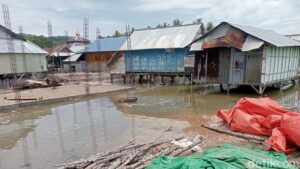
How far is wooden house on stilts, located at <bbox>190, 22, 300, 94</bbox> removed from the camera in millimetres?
13844

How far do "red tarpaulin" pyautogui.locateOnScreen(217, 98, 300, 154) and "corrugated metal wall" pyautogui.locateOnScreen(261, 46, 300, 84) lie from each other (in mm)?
7278

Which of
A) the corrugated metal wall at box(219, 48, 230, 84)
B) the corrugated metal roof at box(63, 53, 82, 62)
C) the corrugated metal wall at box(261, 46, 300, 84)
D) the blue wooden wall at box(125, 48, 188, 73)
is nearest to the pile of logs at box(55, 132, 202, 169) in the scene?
the corrugated metal wall at box(261, 46, 300, 84)

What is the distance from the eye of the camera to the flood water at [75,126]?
6598 mm

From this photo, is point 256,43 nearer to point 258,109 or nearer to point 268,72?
point 268,72

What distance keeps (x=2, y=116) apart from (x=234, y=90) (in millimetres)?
13434

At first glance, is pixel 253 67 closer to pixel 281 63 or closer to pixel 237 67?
pixel 237 67

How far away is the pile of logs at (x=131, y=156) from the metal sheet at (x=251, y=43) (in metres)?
8.85

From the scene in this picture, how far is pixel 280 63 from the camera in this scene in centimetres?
1573

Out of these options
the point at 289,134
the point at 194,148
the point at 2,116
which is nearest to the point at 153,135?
the point at 194,148

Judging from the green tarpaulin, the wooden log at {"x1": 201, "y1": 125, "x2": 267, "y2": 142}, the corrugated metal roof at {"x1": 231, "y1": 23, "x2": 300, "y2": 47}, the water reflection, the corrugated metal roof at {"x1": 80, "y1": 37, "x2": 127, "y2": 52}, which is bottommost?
the water reflection

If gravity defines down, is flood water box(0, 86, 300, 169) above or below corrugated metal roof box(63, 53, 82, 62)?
below

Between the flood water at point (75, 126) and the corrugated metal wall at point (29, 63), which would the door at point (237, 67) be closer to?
the flood water at point (75, 126)

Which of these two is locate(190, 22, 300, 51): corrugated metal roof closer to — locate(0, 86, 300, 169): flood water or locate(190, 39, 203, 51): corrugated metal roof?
locate(190, 39, 203, 51): corrugated metal roof

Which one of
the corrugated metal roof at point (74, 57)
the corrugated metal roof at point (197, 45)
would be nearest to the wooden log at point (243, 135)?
the corrugated metal roof at point (197, 45)
